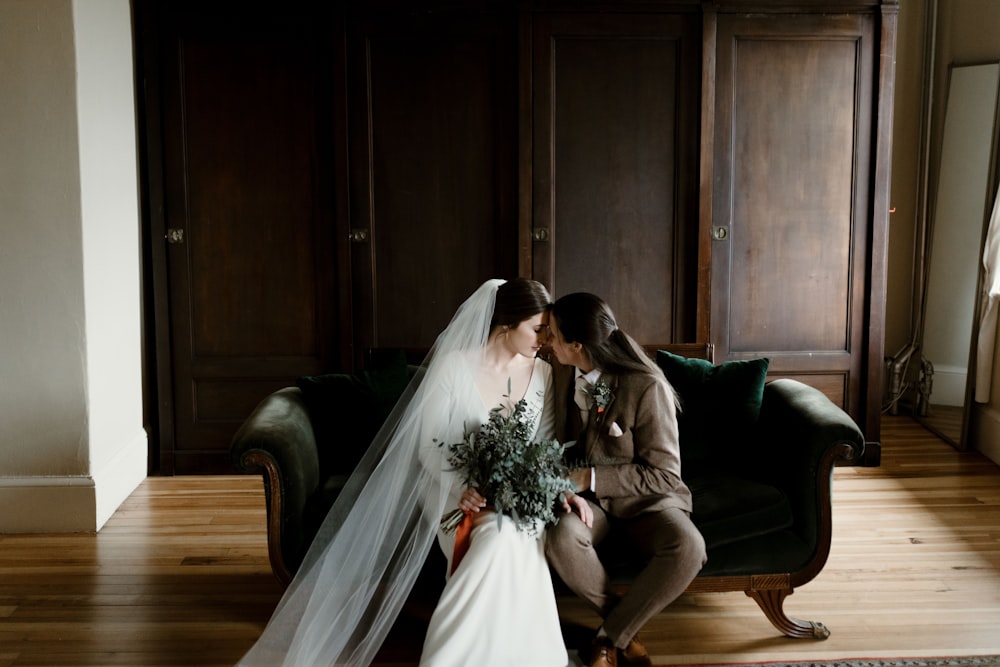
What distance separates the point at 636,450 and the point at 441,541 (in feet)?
2.05

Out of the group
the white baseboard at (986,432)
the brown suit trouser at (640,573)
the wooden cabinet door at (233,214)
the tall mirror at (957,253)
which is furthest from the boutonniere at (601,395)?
the tall mirror at (957,253)

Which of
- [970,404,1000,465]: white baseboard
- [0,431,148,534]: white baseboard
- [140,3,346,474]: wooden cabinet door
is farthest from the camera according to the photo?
[970,404,1000,465]: white baseboard

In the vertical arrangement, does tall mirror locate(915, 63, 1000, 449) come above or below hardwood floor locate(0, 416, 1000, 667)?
above

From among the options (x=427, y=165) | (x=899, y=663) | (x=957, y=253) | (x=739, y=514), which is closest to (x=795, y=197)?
(x=957, y=253)

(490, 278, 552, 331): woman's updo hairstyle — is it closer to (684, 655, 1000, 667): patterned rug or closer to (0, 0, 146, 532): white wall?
(684, 655, 1000, 667): patterned rug

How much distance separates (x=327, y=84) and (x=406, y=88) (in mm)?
365

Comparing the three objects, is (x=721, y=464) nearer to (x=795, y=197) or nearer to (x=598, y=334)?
(x=598, y=334)

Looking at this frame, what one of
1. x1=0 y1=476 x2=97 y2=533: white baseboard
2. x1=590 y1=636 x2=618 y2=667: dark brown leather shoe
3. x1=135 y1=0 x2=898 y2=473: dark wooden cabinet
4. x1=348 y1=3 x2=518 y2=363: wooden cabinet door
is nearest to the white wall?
x1=0 y1=476 x2=97 y2=533: white baseboard

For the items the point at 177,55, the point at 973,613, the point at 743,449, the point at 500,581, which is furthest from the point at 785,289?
the point at 177,55

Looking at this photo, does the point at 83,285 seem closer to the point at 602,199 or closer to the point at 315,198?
the point at 315,198

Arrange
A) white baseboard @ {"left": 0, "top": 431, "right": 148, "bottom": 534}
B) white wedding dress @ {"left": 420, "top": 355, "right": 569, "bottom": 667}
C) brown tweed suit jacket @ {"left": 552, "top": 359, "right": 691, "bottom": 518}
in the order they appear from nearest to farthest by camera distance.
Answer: white wedding dress @ {"left": 420, "top": 355, "right": 569, "bottom": 667} → brown tweed suit jacket @ {"left": 552, "top": 359, "right": 691, "bottom": 518} → white baseboard @ {"left": 0, "top": 431, "right": 148, "bottom": 534}

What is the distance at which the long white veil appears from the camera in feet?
8.93

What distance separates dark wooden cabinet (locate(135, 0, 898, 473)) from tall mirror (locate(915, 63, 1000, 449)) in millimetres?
733

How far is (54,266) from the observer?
3822 mm
